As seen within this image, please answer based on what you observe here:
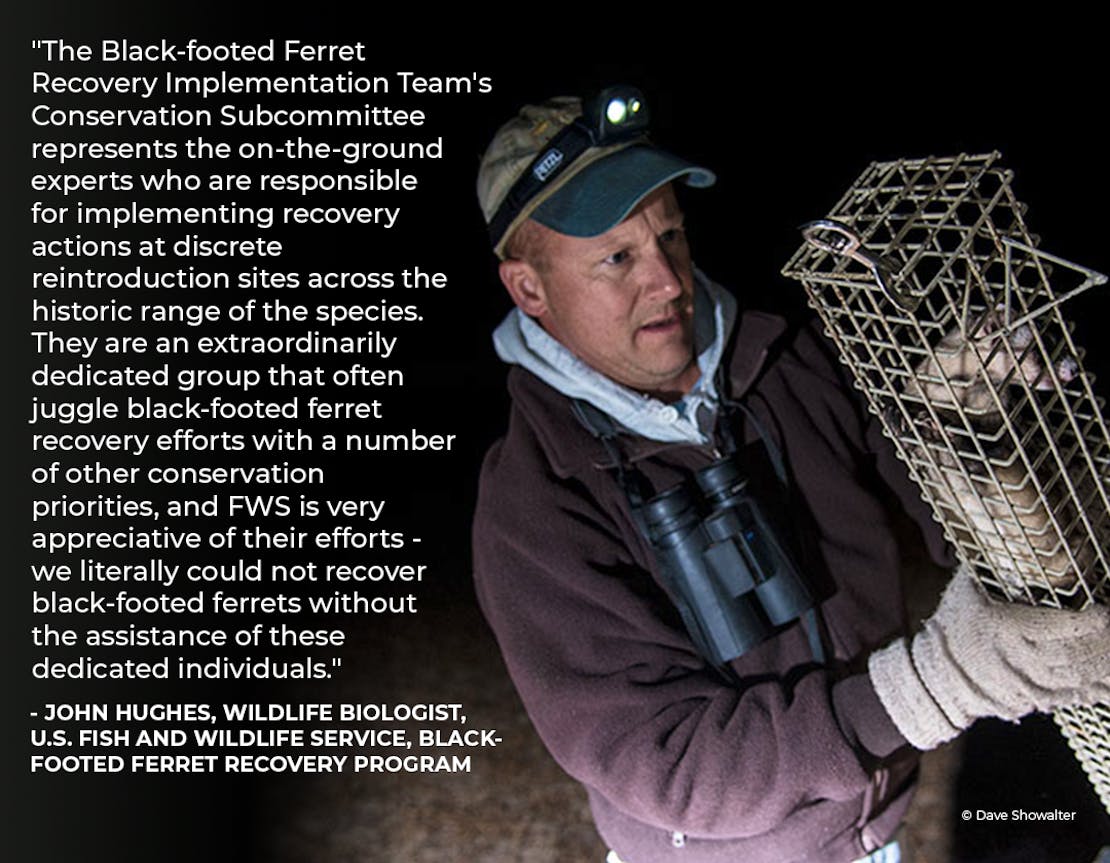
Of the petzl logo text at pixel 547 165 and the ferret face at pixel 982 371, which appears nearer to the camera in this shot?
the ferret face at pixel 982 371

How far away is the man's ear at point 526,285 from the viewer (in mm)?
1127

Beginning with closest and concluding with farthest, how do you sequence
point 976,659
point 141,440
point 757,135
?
point 976,659 → point 141,440 → point 757,135

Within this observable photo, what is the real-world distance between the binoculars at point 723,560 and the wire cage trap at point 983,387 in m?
0.19

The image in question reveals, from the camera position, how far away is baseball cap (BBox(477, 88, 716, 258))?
1.03m

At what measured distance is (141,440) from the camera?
176 centimetres

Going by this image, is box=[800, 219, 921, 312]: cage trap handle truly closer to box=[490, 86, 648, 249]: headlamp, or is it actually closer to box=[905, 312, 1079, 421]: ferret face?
box=[905, 312, 1079, 421]: ferret face

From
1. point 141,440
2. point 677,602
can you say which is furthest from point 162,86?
point 677,602

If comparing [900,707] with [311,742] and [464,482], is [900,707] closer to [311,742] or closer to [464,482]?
[311,742]

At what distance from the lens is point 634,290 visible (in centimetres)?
106

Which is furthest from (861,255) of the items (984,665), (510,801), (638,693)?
(510,801)

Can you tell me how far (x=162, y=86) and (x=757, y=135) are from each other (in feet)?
3.95

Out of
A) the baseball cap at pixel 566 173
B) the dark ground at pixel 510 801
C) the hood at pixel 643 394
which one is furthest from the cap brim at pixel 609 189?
the dark ground at pixel 510 801

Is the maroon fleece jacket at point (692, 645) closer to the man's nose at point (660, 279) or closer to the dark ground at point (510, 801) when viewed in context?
the man's nose at point (660, 279)

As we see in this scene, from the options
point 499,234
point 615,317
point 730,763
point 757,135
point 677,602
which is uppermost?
point 757,135
